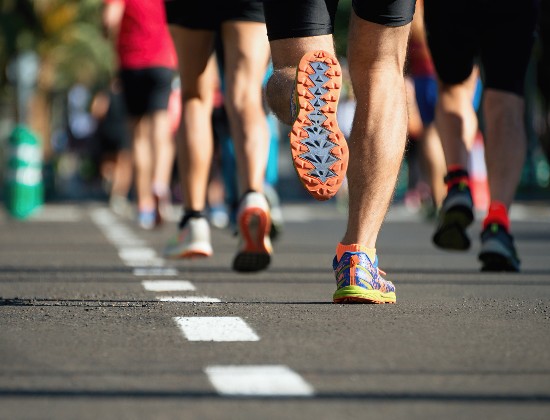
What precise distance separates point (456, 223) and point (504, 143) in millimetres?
413

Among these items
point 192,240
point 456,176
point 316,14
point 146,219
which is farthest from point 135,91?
point 316,14

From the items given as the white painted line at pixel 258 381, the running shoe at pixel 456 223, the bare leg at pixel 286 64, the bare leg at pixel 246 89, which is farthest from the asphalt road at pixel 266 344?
the bare leg at pixel 286 64

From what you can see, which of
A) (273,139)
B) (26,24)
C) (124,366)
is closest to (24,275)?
(124,366)

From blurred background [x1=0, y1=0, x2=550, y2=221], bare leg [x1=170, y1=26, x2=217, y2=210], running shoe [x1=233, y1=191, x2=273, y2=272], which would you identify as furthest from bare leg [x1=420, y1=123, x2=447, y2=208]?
blurred background [x1=0, y1=0, x2=550, y2=221]

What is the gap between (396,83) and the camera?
5219 mm

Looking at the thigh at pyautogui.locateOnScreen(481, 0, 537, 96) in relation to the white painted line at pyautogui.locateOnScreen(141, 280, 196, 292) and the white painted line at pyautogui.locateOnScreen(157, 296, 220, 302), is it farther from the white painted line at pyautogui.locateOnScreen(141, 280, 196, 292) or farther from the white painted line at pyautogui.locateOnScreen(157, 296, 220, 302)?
the white painted line at pyautogui.locateOnScreen(157, 296, 220, 302)

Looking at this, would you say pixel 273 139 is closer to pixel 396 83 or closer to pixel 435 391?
pixel 396 83

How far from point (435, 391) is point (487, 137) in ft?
12.3

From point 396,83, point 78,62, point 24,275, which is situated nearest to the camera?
point 396,83

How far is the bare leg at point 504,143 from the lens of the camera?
6.77 m

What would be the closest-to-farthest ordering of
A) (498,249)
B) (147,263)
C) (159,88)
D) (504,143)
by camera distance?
(498,249)
(504,143)
(147,263)
(159,88)

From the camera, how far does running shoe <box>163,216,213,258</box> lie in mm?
7301

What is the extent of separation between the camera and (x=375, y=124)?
5188 millimetres

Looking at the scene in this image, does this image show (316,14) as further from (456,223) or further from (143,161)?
(143,161)
